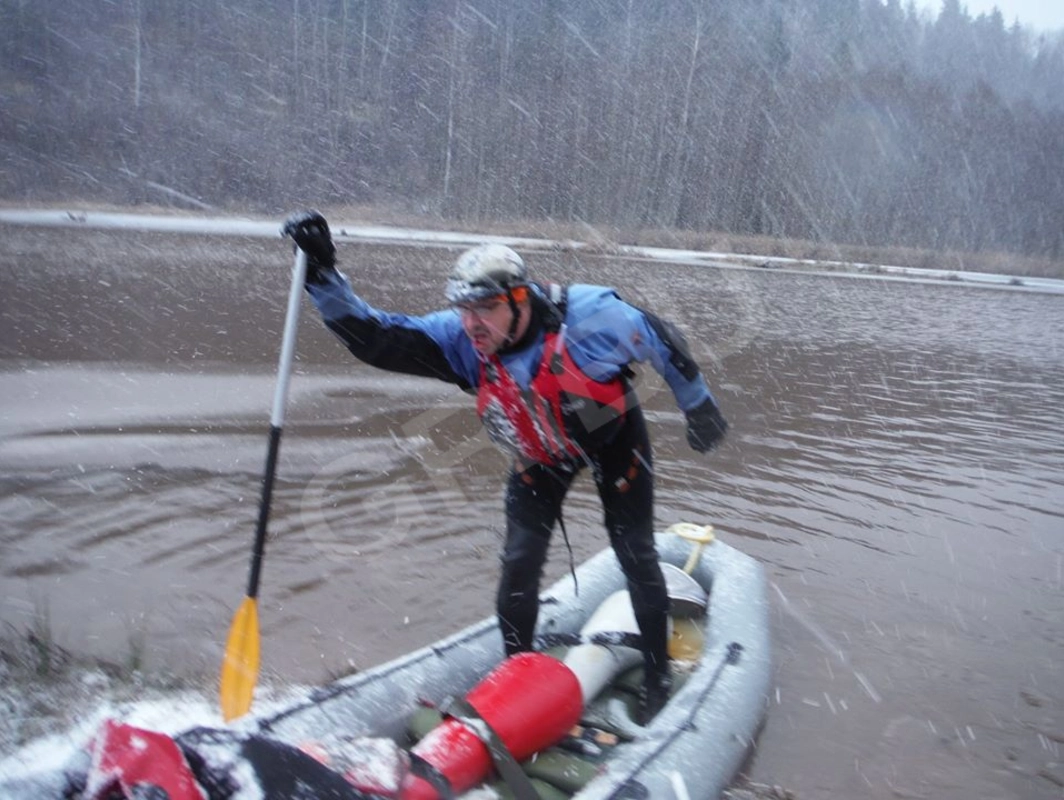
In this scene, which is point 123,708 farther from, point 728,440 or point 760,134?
point 760,134

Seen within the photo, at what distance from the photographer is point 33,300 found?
10609 millimetres

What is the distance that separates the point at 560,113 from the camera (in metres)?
39.9

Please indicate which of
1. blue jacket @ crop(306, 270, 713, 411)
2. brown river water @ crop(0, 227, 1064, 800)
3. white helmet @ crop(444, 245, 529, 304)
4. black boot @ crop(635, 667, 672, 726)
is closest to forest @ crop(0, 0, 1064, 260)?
brown river water @ crop(0, 227, 1064, 800)

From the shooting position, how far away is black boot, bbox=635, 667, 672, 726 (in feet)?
11.8

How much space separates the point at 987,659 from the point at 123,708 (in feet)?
12.8

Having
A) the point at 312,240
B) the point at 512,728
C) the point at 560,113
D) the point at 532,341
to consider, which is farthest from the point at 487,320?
the point at 560,113

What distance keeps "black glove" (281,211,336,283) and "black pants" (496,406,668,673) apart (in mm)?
960

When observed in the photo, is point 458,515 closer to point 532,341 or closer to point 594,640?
point 594,640

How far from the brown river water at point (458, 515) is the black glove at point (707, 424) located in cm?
139

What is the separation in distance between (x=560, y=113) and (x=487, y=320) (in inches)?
1522

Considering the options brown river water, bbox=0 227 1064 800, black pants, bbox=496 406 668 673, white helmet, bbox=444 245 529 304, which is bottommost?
brown river water, bbox=0 227 1064 800

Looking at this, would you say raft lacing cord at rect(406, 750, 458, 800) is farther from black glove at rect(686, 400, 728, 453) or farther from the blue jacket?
black glove at rect(686, 400, 728, 453)

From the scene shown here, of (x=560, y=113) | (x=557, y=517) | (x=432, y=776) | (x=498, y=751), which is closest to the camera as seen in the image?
(x=432, y=776)

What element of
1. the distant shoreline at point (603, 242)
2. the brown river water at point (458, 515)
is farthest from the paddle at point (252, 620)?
the distant shoreline at point (603, 242)
